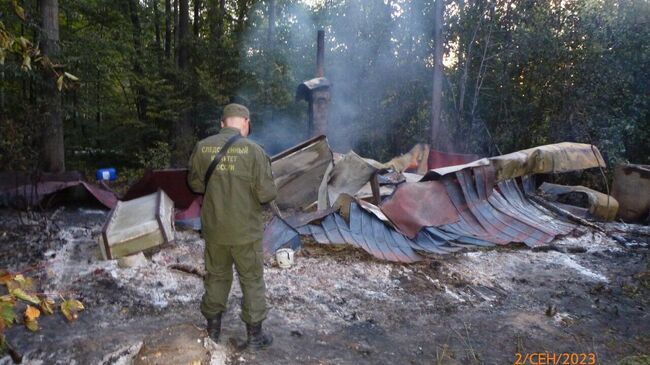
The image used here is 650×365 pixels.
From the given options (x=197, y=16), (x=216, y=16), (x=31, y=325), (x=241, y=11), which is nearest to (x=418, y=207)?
(x=31, y=325)

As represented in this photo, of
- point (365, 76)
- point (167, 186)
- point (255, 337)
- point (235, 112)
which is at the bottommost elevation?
point (255, 337)

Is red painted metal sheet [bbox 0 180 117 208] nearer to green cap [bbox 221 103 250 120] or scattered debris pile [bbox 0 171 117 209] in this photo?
scattered debris pile [bbox 0 171 117 209]

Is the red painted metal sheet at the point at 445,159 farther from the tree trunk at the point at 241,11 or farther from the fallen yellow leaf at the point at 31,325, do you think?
the fallen yellow leaf at the point at 31,325

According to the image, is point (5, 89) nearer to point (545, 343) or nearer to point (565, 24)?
point (545, 343)

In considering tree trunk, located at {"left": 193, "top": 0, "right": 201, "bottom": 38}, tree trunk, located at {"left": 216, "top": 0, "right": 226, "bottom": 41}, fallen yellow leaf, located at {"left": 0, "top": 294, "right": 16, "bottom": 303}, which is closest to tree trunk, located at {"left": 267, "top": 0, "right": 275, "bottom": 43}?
tree trunk, located at {"left": 216, "top": 0, "right": 226, "bottom": 41}

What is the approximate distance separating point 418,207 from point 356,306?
7.90 ft

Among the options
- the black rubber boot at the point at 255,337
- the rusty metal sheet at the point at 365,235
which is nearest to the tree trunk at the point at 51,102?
the rusty metal sheet at the point at 365,235

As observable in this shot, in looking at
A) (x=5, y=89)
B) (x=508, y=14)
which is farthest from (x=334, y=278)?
(x=5, y=89)

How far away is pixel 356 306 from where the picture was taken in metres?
4.07

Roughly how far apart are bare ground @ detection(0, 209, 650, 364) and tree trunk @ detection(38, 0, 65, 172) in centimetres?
450

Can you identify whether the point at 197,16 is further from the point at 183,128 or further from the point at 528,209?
the point at 528,209

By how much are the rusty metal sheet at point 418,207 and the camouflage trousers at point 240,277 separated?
307 cm

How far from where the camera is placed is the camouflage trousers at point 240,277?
3.06 m

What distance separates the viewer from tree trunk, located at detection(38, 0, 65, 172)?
9344mm
